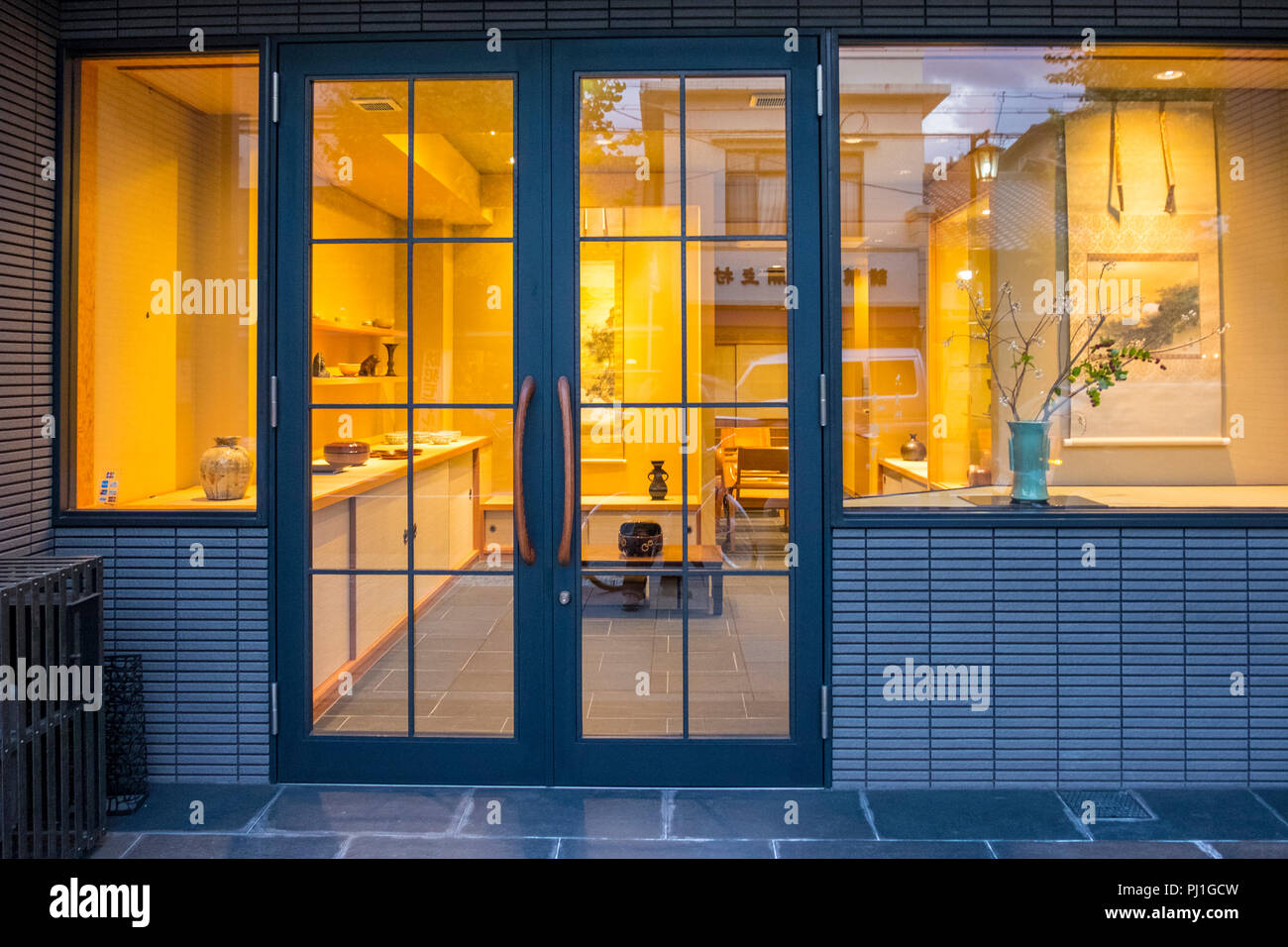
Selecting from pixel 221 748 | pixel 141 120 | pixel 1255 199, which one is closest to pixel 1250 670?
pixel 1255 199

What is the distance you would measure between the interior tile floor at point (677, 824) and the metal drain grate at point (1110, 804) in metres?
0.03

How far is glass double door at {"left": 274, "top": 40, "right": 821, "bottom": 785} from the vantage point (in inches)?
130

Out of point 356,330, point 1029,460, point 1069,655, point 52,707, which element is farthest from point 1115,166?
point 52,707

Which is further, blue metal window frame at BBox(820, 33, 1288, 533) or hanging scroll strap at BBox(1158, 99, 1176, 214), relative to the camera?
Answer: hanging scroll strap at BBox(1158, 99, 1176, 214)

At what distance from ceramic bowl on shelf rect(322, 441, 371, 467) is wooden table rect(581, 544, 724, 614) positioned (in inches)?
33.0

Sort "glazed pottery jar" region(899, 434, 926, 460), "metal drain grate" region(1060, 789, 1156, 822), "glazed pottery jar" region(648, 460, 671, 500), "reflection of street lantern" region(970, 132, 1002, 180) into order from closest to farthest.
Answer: "metal drain grate" region(1060, 789, 1156, 822)
"glazed pottery jar" region(648, 460, 671, 500)
"glazed pottery jar" region(899, 434, 926, 460)
"reflection of street lantern" region(970, 132, 1002, 180)

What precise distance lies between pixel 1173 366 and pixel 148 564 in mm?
3976

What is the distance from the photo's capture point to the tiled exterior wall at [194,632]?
333cm

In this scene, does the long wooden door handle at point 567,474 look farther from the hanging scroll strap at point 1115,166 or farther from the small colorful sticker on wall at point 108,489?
the hanging scroll strap at point 1115,166

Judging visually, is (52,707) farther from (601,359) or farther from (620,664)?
(601,359)

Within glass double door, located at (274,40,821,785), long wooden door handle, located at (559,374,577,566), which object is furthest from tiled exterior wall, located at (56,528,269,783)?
long wooden door handle, located at (559,374,577,566)

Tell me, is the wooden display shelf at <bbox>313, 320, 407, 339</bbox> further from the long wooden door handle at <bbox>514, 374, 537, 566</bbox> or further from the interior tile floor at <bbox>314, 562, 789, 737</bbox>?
the interior tile floor at <bbox>314, 562, 789, 737</bbox>

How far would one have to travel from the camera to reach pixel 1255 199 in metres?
3.64

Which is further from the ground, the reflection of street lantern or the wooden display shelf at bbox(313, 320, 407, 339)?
the reflection of street lantern
